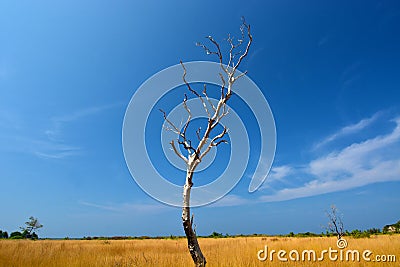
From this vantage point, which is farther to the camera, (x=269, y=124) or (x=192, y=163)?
(x=269, y=124)

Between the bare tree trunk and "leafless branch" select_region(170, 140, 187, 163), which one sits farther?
"leafless branch" select_region(170, 140, 187, 163)

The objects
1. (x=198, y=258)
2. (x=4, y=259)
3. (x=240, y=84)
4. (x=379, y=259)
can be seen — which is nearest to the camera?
(x=198, y=258)

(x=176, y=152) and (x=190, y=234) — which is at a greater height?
(x=176, y=152)

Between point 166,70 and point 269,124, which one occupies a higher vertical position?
point 166,70

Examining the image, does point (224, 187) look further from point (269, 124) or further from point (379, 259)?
point (379, 259)

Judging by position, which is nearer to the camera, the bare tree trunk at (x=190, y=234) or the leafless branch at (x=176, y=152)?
the bare tree trunk at (x=190, y=234)

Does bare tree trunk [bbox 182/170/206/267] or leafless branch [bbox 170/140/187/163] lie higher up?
leafless branch [bbox 170/140/187/163]

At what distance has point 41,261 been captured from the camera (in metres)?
9.79

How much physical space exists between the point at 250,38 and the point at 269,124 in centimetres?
273

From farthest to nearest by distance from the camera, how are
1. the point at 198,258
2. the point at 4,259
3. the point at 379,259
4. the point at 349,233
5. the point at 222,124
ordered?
the point at 349,233, the point at 379,259, the point at 4,259, the point at 222,124, the point at 198,258

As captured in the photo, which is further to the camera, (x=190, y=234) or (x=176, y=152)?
(x=176, y=152)

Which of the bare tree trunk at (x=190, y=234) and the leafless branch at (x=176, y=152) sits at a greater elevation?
the leafless branch at (x=176, y=152)

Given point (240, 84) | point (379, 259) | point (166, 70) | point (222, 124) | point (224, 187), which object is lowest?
point (379, 259)

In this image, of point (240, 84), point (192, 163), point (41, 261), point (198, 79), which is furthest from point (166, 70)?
point (41, 261)
